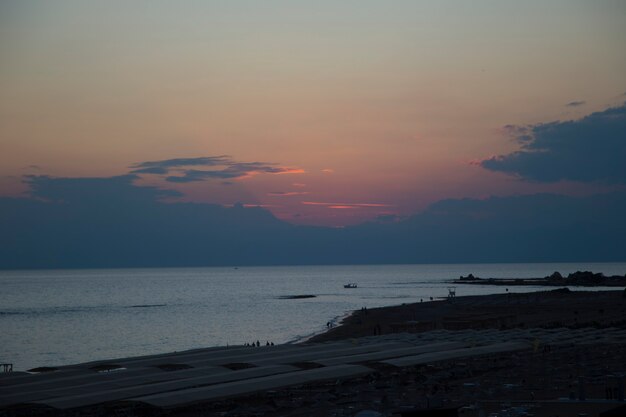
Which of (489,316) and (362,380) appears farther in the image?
(489,316)

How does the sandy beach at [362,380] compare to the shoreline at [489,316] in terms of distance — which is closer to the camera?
the sandy beach at [362,380]

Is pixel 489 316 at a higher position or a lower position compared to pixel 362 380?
higher

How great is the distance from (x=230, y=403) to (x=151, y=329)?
151 feet

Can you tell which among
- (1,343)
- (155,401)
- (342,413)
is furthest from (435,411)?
(1,343)

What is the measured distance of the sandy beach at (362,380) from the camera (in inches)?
714

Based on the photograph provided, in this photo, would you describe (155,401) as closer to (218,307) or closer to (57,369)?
(57,369)

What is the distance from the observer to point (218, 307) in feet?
320

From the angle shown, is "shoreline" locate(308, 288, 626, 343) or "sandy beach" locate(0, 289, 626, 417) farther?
"shoreline" locate(308, 288, 626, 343)

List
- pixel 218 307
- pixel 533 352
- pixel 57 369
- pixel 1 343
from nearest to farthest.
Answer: pixel 57 369 → pixel 533 352 → pixel 1 343 → pixel 218 307

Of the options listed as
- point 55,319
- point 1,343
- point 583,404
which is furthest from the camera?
point 55,319

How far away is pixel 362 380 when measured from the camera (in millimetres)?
23672

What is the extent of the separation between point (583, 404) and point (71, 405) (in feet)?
38.3

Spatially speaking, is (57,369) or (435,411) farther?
(57,369)

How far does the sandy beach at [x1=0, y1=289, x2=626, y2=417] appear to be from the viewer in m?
18.1
